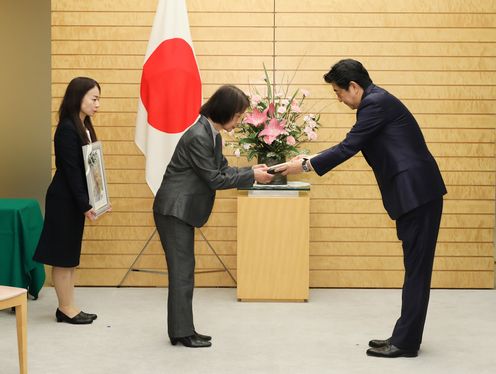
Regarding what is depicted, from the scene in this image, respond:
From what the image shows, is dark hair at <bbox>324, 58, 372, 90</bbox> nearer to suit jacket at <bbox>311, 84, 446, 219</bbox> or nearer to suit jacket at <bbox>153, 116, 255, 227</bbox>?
suit jacket at <bbox>311, 84, 446, 219</bbox>

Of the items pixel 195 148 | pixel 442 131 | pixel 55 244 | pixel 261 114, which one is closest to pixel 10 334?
pixel 55 244

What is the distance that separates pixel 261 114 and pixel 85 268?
1680 mm

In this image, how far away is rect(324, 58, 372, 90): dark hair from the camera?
12.9ft

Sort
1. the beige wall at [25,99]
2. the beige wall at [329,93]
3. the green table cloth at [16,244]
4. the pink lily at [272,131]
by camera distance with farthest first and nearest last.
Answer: the beige wall at [25,99]
the beige wall at [329,93]
the pink lily at [272,131]
the green table cloth at [16,244]

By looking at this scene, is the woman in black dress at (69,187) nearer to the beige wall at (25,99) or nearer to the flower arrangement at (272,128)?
the flower arrangement at (272,128)

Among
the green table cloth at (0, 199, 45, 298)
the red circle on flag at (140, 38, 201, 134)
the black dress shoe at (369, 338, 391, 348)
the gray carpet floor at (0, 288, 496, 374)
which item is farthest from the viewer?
the red circle on flag at (140, 38, 201, 134)

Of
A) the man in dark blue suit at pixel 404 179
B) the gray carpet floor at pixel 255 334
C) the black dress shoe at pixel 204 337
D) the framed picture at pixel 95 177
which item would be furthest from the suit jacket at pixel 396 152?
the framed picture at pixel 95 177

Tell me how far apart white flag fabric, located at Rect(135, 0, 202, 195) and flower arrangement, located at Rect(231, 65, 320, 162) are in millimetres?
371

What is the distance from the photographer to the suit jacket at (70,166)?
173 inches

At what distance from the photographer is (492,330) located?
4523mm

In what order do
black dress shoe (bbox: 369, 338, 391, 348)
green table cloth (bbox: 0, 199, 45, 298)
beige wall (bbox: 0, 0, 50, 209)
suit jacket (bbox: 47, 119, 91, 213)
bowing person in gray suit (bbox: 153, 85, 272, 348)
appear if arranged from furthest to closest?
beige wall (bbox: 0, 0, 50, 209)
green table cloth (bbox: 0, 199, 45, 298)
suit jacket (bbox: 47, 119, 91, 213)
black dress shoe (bbox: 369, 338, 391, 348)
bowing person in gray suit (bbox: 153, 85, 272, 348)

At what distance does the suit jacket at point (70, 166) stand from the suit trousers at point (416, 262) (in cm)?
168

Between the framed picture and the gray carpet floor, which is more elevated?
the framed picture

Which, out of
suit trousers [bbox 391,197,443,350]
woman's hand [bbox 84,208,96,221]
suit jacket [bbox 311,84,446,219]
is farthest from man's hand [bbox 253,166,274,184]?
woman's hand [bbox 84,208,96,221]
